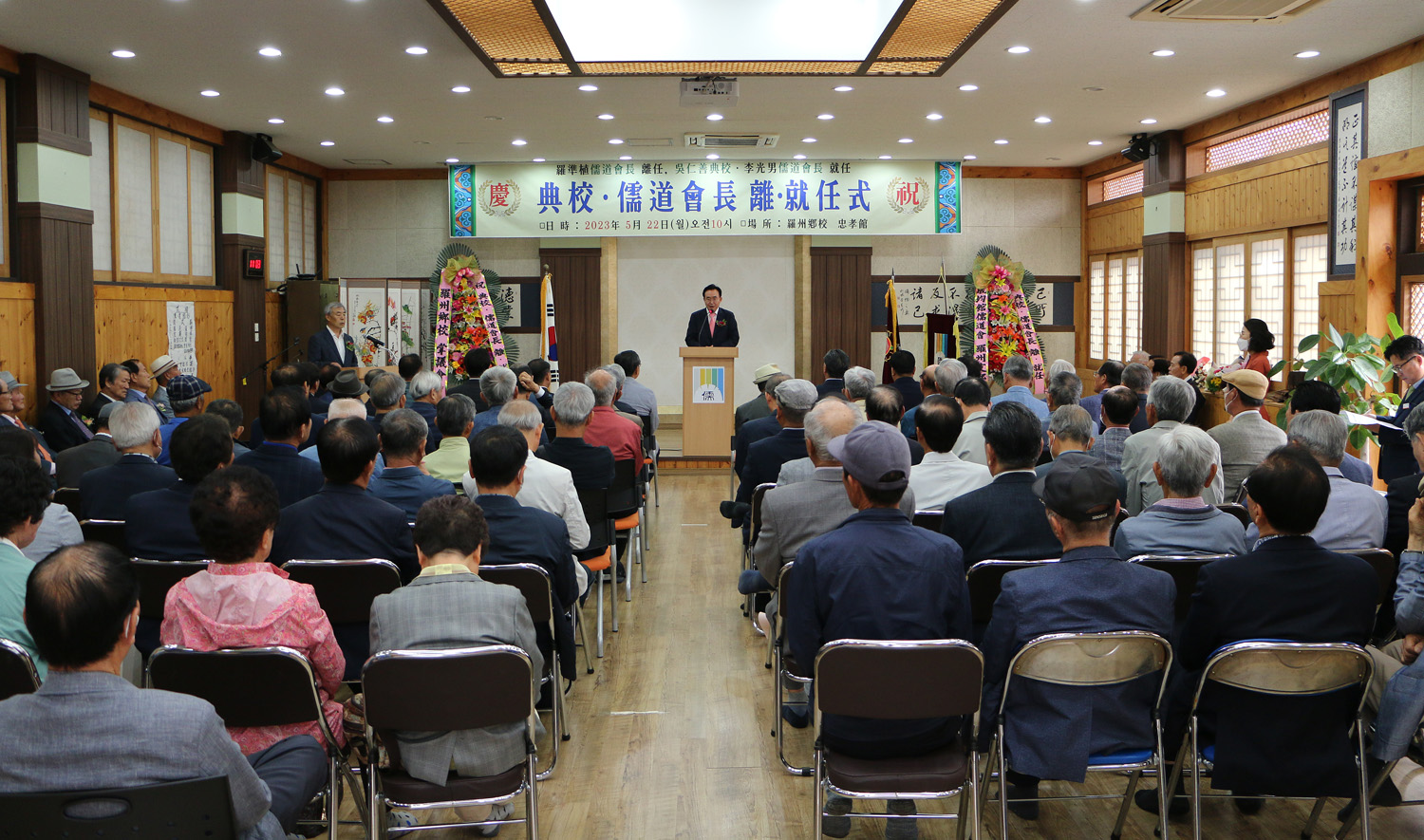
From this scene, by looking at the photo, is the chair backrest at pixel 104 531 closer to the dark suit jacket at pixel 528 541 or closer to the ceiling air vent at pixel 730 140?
the dark suit jacket at pixel 528 541

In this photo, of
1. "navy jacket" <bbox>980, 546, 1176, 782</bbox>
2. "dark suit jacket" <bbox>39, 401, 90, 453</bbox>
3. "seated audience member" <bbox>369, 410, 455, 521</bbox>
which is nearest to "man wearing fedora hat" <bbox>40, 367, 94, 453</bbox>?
"dark suit jacket" <bbox>39, 401, 90, 453</bbox>

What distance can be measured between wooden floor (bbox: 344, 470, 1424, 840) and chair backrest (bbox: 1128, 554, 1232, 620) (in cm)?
68

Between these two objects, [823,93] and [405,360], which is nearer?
[405,360]

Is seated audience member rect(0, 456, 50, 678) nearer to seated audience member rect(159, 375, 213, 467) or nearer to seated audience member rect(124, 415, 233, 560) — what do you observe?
seated audience member rect(124, 415, 233, 560)

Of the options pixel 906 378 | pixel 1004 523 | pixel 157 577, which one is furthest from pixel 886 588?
pixel 906 378

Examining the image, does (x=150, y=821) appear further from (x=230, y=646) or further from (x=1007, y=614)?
(x=1007, y=614)

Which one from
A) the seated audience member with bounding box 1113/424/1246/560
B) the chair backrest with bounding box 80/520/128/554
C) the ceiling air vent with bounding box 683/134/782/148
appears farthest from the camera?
the ceiling air vent with bounding box 683/134/782/148

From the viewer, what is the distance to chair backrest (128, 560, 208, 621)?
3072 millimetres

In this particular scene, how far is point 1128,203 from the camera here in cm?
1216

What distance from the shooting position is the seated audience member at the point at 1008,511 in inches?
127

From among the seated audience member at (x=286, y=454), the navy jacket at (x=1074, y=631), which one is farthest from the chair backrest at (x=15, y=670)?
the navy jacket at (x=1074, y=631)

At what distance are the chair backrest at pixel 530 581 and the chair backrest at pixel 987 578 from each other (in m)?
1.27

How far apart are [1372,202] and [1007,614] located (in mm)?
6741

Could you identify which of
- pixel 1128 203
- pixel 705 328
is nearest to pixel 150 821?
pixel 705 328
